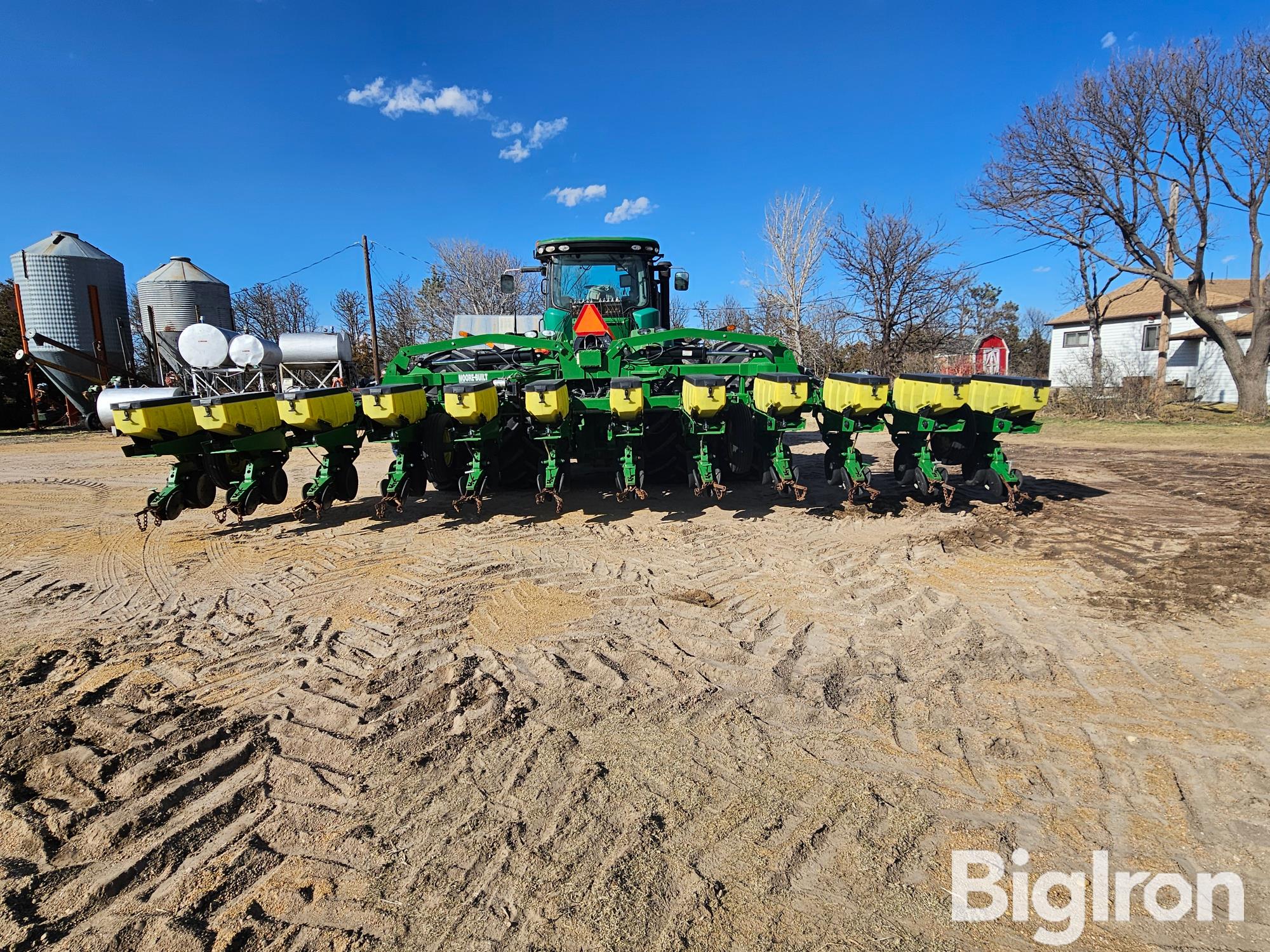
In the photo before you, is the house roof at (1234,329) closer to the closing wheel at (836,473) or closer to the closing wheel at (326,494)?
the closing wheel at (836,473)

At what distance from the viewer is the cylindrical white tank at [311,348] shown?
16.2m

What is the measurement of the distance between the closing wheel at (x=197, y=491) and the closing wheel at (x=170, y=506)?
46mm

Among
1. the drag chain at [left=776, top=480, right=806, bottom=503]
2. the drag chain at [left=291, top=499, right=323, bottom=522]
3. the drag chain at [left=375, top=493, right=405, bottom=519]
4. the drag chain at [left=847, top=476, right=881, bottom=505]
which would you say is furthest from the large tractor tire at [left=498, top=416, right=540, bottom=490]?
the drag chain at [left=847, top=476, right=881, bottom=505]

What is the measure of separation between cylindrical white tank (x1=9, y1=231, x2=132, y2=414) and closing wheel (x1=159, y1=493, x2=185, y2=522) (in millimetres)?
16705

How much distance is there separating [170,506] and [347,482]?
1545 millimetres

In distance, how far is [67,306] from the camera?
1898cm

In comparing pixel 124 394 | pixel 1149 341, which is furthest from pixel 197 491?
pixel 1149 341

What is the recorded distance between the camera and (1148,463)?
9492mm

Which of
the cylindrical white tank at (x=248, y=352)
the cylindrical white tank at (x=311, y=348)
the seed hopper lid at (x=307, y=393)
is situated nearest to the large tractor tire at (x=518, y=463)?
the seed hopper lid at (x=307, y=393)

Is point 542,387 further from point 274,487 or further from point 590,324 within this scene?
point 274,487

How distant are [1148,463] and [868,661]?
8665 millimetres

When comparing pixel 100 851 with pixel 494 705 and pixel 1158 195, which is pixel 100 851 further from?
pixel 1158 195

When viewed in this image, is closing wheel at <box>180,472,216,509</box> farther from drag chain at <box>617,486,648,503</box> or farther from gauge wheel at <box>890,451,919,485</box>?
gauge wheel at <box>890,451,919,485</box>

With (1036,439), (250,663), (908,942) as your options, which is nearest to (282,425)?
(250,663)
